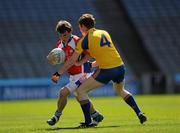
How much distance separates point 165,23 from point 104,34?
29.0m

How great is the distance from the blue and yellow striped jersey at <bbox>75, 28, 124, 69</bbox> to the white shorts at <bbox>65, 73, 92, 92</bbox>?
0.65 meters

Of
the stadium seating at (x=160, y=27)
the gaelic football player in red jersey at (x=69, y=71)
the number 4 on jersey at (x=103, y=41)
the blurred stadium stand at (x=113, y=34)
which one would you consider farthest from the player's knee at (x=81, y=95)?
the stadium seating at (x=160, y=27)

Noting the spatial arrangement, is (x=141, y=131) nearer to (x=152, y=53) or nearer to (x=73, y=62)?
(x=73, y=62)

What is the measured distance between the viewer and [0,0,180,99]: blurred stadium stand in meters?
35.2

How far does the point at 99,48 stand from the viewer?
11461 millimetres

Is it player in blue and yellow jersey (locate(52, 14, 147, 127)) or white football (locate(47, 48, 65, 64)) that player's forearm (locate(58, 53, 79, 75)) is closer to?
player in blue and yellow jersey (locate(52, 14, 147, 127))

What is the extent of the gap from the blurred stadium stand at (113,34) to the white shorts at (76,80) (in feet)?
71.8

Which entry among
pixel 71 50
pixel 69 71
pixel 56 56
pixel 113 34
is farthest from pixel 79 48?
pixel 113 34

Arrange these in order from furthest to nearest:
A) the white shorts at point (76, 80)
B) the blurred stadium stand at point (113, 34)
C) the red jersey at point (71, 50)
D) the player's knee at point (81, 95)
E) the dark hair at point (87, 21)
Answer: the blurred stadium stand at point (113, 34) < the red jersey at point (71, 50) < the white shorts at point (76, 80) < the player's knee at point (81, 95) < the dark hair at point (87, 21)

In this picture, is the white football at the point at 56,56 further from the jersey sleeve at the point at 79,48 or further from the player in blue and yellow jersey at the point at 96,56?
the jersey sleeve at the point at 79,48

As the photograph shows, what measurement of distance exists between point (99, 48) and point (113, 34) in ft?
90.3

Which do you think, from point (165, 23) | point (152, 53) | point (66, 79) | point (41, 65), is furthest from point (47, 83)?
point (165, 23)

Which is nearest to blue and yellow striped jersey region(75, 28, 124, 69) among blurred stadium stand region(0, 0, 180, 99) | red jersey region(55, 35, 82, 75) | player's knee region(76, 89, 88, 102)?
player's knee region(76, 89, 88, 102)

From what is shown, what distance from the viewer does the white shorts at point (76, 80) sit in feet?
39.0
